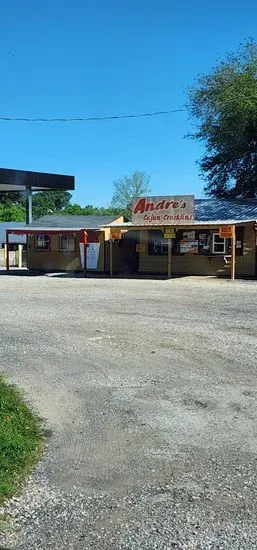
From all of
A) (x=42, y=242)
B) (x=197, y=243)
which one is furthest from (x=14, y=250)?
(x=197, y=243)

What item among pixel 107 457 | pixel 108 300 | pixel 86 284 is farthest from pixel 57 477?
pixel 86 284

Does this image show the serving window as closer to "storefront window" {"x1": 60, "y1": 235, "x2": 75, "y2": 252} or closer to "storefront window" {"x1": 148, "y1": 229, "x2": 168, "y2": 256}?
"storefront window" {"x1": 148, "y1": 229, "x2": 168, "y2": 256}

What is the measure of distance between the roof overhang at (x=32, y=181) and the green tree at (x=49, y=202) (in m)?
79.4

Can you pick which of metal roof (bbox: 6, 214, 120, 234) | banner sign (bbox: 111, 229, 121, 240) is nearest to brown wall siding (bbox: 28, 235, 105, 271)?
metal roof (bbox: 6, 214, 120, 234)

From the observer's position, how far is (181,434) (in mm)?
5219

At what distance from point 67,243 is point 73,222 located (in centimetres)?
190

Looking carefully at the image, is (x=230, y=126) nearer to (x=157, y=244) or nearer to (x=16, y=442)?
(x=157, y=244)

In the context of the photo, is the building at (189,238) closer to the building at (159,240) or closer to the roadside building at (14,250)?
the building at (159,240)

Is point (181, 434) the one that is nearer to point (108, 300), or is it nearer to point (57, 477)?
point (57, 477)

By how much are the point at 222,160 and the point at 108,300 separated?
23.2 meters

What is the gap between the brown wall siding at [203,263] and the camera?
2609 centimetres

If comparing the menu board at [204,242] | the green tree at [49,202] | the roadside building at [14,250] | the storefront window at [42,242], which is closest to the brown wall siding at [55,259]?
the storefront window at [42,242]

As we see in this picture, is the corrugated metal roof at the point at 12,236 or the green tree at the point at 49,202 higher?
the green tree at the point at 49,202

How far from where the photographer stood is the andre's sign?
2461 centimetres
